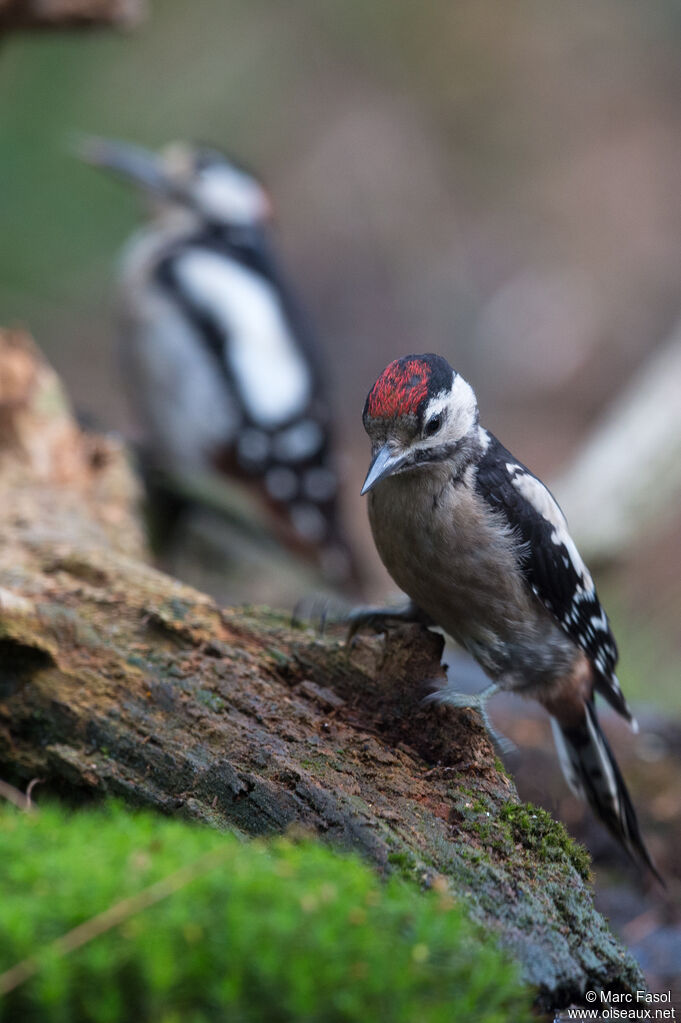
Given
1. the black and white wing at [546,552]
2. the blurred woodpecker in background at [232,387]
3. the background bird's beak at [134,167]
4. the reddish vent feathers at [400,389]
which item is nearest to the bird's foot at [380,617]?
the black and white wing at [546,552]

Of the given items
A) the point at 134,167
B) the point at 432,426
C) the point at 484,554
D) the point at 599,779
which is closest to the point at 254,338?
the point at 134,167

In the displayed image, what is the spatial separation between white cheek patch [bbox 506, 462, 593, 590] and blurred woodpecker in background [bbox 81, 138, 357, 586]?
10.4 feet

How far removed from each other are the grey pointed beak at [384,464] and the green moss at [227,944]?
121cm

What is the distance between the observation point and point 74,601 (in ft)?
10.4

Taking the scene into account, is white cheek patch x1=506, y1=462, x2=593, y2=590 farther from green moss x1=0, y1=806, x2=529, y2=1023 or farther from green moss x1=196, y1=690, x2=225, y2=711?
green moss x1=0, y1=806, x2=529, y2=1023

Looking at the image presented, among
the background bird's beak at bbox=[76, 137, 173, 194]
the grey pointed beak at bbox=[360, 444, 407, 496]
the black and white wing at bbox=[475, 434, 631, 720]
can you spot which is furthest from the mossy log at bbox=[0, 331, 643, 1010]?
the background bird's beak at bbox=[76, 137, 173, 194]

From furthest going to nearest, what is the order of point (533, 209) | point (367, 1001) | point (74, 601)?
point (533, 209)
point (74, 601)
point (367, 1001)

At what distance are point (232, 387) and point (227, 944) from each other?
189 inches

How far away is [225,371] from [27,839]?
457 cm

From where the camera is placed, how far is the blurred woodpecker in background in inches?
245

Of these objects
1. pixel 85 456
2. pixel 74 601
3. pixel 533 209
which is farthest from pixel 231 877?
pixel 533 209

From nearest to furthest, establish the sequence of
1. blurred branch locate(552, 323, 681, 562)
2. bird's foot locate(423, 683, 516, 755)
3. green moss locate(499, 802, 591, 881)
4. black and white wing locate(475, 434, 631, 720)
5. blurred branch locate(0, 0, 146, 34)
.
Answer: green moss locate(499, 802, 591, 881)
bird's foot locate(423, 683, 516, 755)
black and white wing locate(475, 434, 631, 720)
blurred branch locate(0, 0, 146, 34)
blurred branch locate(552, 323, 681, 562)

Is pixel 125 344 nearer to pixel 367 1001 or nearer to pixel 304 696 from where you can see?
pixel 304 696

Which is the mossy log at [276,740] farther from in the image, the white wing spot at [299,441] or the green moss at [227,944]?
the white wing spot at [299,441]
